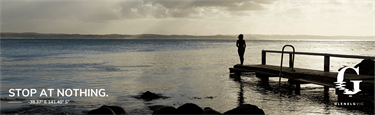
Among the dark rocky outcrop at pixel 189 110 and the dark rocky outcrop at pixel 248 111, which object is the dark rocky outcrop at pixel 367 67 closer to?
the dark rocky outcrop at pixel 248 111

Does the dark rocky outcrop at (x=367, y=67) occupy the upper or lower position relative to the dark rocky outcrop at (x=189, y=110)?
upper

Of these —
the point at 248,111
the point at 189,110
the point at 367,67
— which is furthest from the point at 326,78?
the point at 189,110

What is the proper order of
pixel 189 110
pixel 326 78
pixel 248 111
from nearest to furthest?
pixel 248 111
pixel 189 110
pixel 326 78

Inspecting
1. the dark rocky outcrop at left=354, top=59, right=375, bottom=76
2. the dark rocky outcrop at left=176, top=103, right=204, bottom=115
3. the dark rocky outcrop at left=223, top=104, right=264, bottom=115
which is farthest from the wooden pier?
the dark rocky outcrop at left=176, top=103, right=204, bottom=115

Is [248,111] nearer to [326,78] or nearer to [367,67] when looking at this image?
[326,78]

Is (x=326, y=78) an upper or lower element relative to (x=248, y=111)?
upper

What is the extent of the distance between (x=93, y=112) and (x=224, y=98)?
5.54 m

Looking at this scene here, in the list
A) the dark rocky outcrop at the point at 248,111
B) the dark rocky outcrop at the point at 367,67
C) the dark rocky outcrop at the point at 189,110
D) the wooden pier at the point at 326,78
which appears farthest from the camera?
the dark rocky outcrop at the point at 367,67

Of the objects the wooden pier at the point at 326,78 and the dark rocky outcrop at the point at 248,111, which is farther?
the wooden pier at the point at 326,78

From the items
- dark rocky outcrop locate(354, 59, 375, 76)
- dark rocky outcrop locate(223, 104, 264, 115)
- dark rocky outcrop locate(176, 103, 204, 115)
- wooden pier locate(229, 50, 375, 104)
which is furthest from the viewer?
dark rocky outcrop locate(354, 59, 375, 76)

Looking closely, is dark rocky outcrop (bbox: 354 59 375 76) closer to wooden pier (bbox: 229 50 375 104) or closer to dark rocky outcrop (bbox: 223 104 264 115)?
wooden pier (bbox: 229 50 375 104)

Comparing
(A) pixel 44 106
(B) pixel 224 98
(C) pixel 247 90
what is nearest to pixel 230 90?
(C) pixel 247 90

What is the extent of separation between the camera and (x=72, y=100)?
39.1 ft

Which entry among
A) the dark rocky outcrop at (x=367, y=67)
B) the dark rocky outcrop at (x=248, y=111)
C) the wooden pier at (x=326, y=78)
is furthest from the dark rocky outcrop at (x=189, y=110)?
the dark rocky outcrop at (x=367, y=67)
